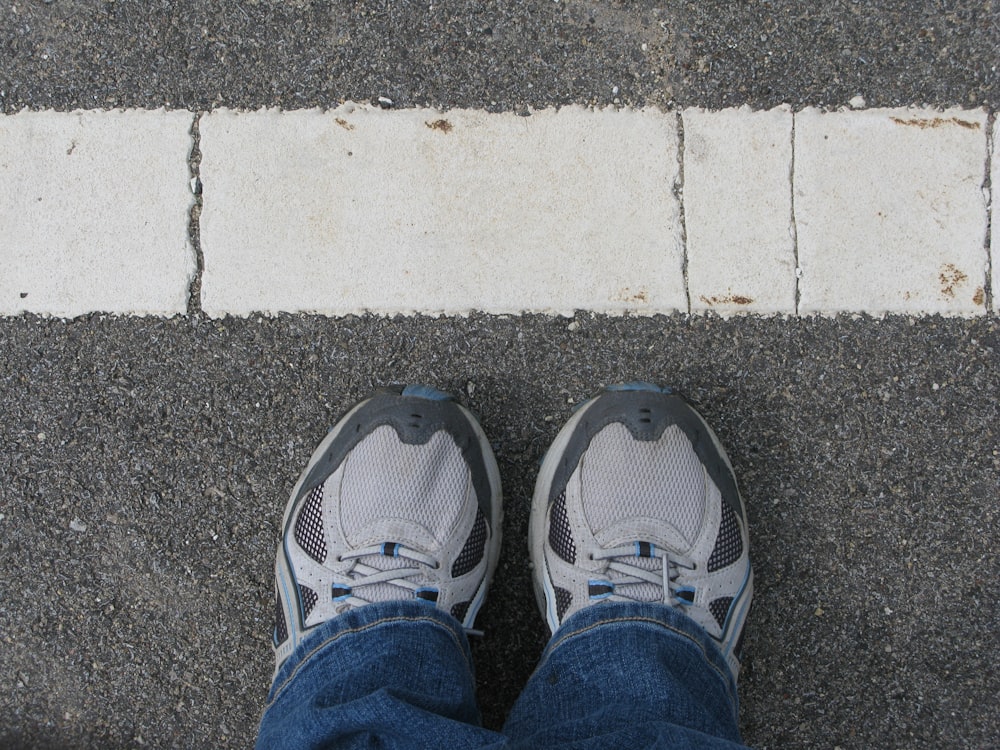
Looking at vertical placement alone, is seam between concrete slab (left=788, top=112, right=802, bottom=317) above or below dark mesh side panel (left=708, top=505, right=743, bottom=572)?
above

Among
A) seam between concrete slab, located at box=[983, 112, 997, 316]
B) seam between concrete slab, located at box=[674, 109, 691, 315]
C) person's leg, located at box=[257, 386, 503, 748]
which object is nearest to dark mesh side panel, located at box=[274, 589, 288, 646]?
person's leg, located at box=[257, 386, 503, 748]

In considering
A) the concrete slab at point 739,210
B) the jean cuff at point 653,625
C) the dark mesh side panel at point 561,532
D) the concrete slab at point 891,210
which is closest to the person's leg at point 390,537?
the dark mesh side panel at point 561,532

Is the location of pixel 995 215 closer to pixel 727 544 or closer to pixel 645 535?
pixel 727 544

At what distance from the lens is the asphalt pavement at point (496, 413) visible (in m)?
1.76

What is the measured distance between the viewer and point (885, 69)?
5.82ft

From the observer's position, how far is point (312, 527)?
1696 millimetres

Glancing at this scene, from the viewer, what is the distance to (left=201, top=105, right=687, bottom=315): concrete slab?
1.78m

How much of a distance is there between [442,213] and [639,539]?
932mm

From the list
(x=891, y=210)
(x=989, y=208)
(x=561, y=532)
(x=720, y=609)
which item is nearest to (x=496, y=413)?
(x=561, y=532)

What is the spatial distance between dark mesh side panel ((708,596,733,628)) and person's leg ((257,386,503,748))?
532mm

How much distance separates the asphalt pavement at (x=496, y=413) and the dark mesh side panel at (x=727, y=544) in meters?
0.10

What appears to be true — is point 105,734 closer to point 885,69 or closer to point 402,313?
point 402,313

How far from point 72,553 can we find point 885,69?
2.37 metres

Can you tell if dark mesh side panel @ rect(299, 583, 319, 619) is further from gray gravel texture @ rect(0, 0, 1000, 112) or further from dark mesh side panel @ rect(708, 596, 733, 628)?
gray gravel texture @ rect(0, 0, 1000, 112)
